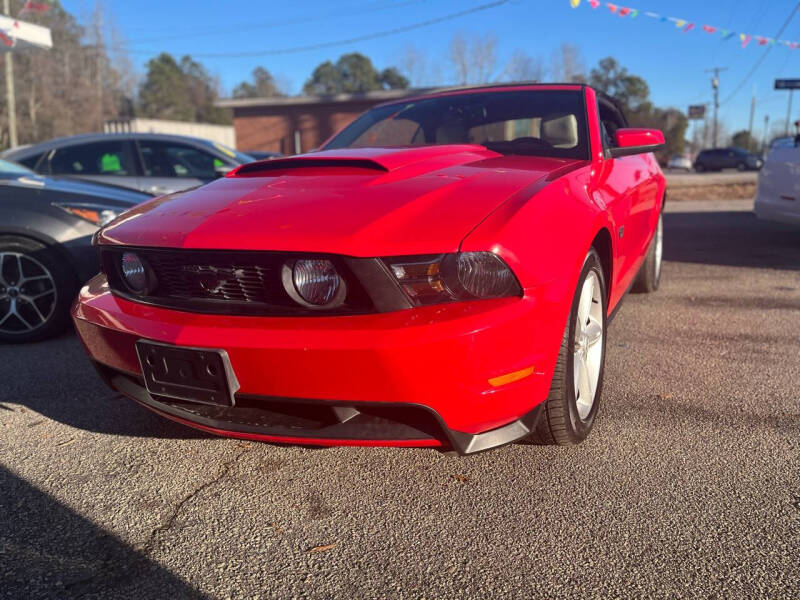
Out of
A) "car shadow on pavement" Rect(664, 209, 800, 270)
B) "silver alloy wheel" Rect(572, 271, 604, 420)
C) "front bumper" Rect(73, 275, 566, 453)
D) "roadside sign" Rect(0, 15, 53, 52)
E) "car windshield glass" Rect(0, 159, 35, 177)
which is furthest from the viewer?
"roadside sign" Rect(0, 15, 53, 52)

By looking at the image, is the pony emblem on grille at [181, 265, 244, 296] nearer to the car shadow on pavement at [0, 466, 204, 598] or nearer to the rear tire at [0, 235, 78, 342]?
the car shadow on pavement at [0, 466, 204, 598]

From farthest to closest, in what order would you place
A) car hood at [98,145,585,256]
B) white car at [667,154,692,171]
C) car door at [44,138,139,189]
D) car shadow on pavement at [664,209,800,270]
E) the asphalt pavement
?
1. white car at [667,154,692,171]
2. the asphalt pavement
3. car door at [44,138,139,189]
4. car shadow on pavement at [664,209,800,270]
5. car hood at [98,145,585,256]

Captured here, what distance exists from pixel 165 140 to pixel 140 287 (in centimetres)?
528

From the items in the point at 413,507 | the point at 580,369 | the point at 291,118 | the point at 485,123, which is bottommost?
the point at 413,507

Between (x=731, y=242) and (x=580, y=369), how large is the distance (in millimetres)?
6261

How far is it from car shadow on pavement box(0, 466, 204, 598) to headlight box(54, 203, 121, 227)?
7.51 ft

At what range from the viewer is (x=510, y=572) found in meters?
1.74

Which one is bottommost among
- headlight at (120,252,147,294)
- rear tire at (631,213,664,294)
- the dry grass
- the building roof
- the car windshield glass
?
the dry grass

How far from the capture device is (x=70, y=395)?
306 centimetres

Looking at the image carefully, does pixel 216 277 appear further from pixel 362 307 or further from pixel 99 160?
pixel 99 160

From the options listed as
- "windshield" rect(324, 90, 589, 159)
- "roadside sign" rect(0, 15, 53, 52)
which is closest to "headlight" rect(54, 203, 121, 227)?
"windshield" rect(324, 90, 589, 159)

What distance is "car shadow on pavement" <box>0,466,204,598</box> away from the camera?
1.68 meters

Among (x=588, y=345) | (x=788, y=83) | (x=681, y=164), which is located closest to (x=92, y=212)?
(x=588, y=345)

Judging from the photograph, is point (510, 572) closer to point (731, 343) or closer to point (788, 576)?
point (788, 576)
